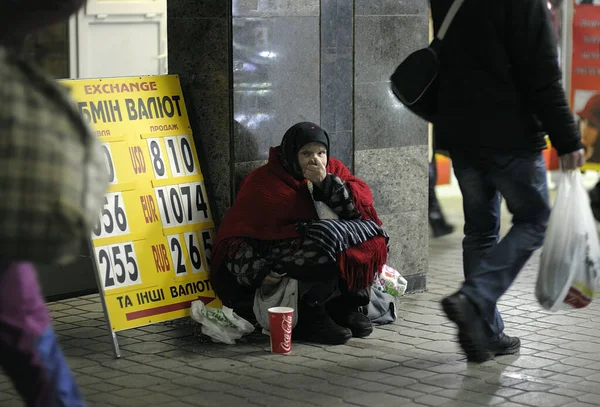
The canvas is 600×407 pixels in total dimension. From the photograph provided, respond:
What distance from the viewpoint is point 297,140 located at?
5516 millimetres

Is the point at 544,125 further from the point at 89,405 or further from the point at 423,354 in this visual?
the point at 89,405

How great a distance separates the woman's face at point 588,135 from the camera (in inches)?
362

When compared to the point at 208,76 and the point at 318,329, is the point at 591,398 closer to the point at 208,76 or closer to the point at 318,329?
the point at 318,329

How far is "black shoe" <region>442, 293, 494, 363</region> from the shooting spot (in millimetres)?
4711

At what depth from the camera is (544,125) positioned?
472 cm

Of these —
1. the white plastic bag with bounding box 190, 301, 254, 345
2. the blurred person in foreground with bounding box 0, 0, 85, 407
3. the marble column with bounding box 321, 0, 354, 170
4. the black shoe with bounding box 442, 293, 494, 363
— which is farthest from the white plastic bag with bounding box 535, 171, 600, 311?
the blurred person in foreground with bounding box 0, 0, 85, 407

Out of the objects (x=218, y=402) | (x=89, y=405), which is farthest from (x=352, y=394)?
(x=89, y=405)

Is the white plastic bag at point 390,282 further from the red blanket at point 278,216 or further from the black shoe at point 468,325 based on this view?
the black shoe at point 468,325

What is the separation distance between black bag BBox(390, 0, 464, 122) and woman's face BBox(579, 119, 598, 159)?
4549 mm

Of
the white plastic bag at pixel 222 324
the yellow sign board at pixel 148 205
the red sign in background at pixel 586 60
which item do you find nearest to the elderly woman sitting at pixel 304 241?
the white plastic bag at pixel 222 324

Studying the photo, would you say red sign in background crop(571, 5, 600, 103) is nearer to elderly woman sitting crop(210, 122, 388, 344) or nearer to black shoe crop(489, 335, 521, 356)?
elderly woman sitting crop(210, 122, 388, 344)

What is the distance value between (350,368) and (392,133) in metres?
1.94

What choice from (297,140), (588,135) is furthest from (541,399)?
(588,135)

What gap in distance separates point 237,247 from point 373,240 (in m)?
0.71
